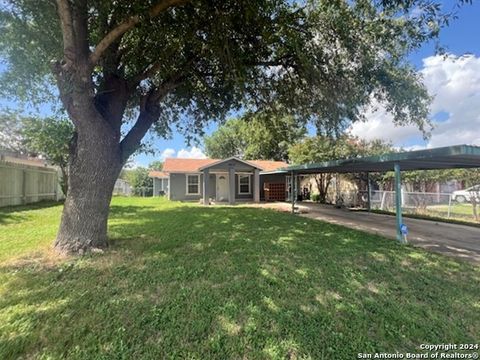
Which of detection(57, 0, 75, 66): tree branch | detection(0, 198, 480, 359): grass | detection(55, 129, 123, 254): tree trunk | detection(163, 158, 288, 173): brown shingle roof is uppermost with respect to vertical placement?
detection(57, 0, 75, 66): tree branch

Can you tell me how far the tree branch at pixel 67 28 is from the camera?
16.8 ft

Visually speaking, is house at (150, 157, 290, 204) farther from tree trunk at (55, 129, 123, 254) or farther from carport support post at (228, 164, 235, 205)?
tree trunk at (55, 129, 123, 254)

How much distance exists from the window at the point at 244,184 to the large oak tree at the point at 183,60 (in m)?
12.5

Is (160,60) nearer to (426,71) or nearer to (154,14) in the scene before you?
(154,14)

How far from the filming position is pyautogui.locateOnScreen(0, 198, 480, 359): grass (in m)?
2.96

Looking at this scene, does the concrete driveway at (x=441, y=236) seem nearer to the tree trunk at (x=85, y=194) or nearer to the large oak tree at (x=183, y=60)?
the large oak tree at (x=183, y=60)

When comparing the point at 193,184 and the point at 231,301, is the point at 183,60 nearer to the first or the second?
the point at 231,301

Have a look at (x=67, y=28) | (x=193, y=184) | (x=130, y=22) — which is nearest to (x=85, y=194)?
(x=67, y=28)

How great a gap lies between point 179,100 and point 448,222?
448 inches

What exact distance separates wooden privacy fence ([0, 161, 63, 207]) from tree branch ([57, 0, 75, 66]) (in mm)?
10541

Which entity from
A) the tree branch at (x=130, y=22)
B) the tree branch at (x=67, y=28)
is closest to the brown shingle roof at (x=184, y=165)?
the tree branch at (x=130, y=22)

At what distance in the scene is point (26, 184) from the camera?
14781 millimetres

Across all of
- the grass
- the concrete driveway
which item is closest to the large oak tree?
the grass

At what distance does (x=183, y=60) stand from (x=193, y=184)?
50.5ft
